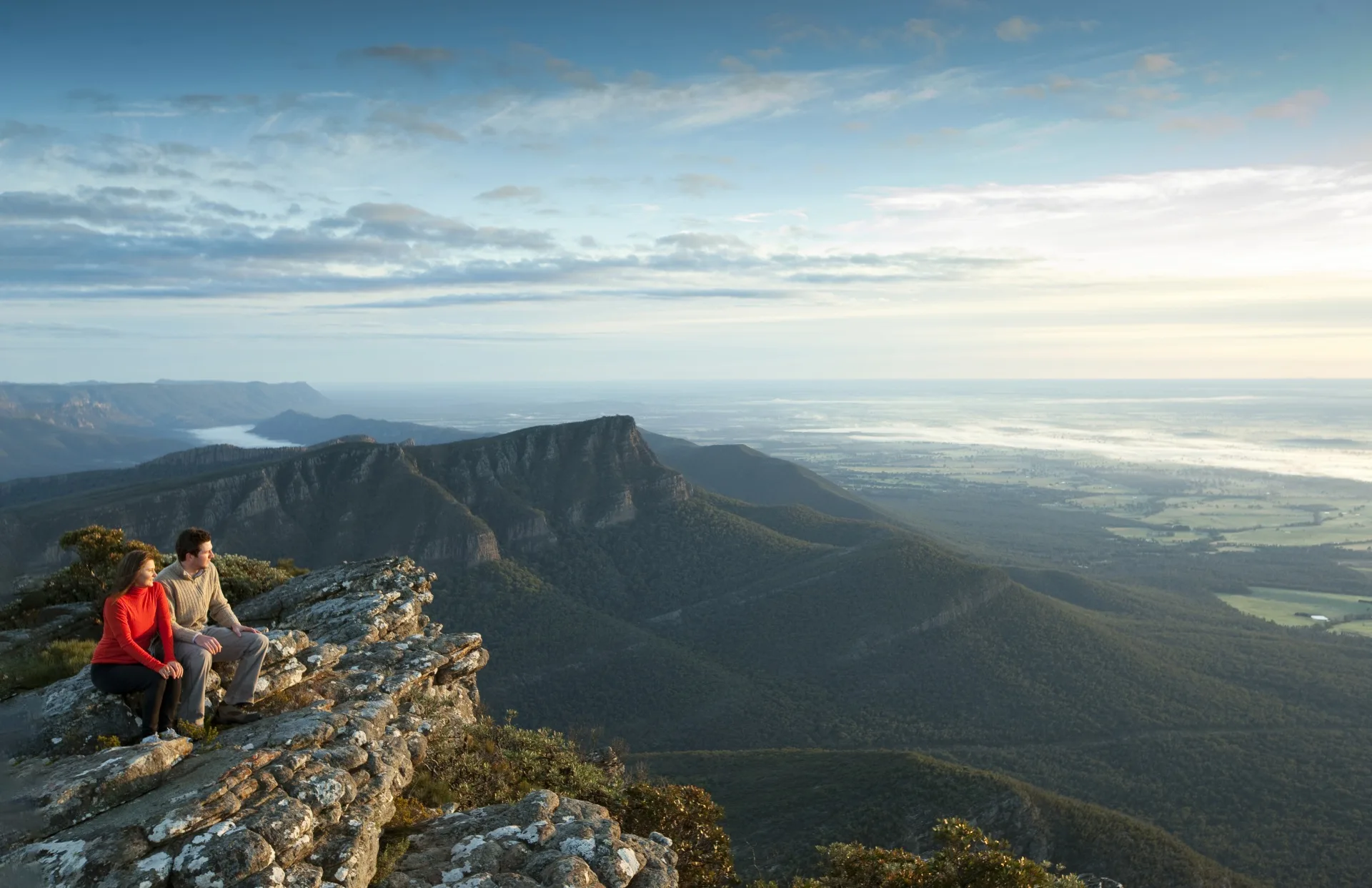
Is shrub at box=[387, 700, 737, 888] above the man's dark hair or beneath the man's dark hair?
beneath

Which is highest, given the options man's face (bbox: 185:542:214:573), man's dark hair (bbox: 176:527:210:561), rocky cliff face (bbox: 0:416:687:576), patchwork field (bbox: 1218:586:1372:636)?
man's dark hair (bbox: 176:527:210:561)

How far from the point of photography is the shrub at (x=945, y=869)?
16531 millimetres

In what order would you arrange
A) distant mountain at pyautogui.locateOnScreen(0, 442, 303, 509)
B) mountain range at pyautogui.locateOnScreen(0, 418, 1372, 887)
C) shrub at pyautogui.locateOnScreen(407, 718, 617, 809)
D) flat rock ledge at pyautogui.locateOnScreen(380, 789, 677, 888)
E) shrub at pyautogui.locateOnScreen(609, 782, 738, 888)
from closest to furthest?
flat rock ledge at pyautogui.locateOnScreen(380, 789, 677, 888), shrub at pyautogui.locateOnScreen(407, 718, 617, 809), shrub at pyautogui.locateOnScreen(609, 782, 738, 888), mountain range at pyautogui.locateOnScreen(0, 418, 1372, 887), distant mountain at pyautogui.locateOnScreen(0, 442, 303, 509)

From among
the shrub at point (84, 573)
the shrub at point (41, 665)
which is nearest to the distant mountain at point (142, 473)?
the shrub at point (84, 573)

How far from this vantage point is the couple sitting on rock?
42.1ft

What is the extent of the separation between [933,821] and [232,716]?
42864 millimetres

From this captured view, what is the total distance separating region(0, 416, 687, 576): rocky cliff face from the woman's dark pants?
331 feet

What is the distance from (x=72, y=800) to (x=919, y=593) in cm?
10423

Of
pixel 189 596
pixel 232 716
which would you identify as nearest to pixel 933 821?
pixel 232 716

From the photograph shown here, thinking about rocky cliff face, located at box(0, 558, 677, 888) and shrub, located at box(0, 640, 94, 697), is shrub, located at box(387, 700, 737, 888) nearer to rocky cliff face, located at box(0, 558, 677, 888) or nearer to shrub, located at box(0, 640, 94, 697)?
rocky cliff face, located at box(0, 558, 677, 888)

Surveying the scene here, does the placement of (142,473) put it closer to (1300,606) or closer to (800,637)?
(800,637)

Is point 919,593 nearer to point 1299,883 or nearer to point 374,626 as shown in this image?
point 1299,883

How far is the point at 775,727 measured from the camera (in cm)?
7969

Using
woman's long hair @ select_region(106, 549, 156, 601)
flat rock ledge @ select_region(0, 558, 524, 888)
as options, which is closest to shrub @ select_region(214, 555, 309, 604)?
flat rock ledge @ select_region(0, 558, 524, 888)
